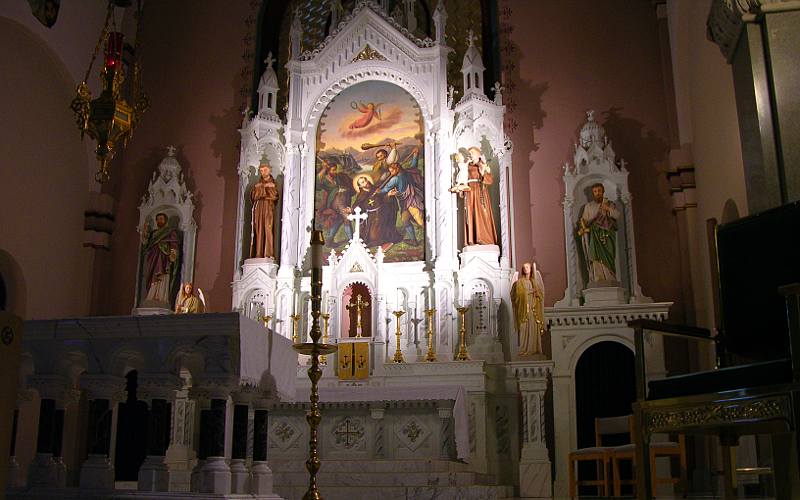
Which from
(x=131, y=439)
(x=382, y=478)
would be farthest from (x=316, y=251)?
(x=131, y=439)

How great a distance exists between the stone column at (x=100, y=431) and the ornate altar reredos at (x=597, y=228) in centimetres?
586

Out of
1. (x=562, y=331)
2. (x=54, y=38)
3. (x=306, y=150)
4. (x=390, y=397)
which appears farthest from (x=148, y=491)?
(x=54, y=38)

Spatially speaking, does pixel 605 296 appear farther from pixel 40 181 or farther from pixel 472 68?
pixel 40 181

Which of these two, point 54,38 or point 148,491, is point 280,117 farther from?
point 148,491

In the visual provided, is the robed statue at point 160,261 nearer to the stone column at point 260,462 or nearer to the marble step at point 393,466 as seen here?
the marble step at point 393,466

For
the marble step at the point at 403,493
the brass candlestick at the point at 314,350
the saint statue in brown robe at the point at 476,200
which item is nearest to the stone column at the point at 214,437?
the brass candlestick at the point at 314,350

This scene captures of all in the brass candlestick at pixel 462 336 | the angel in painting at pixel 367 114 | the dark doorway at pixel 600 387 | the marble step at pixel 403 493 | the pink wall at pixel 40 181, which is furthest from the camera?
the angel in painting at pixel 367 114

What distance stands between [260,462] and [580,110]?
22.9ft

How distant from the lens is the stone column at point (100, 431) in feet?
15.2

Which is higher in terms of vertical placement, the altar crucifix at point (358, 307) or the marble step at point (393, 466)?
the altar crucifix at point (358, 307)

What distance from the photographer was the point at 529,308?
9.30 meters

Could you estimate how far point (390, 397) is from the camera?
8609mm

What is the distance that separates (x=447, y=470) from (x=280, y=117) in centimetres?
588

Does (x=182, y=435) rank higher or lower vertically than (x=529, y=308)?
lower
